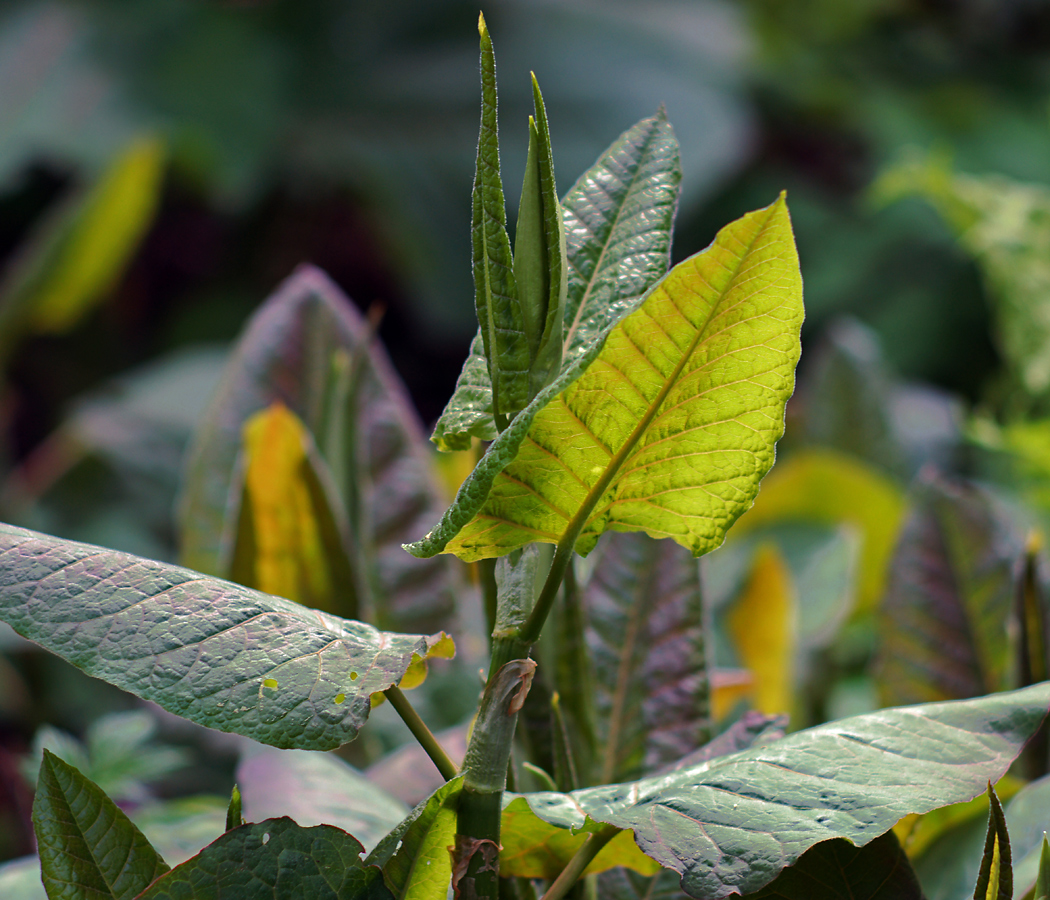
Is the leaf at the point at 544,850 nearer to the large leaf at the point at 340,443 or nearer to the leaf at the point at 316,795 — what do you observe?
the leaf at the point at 316,795

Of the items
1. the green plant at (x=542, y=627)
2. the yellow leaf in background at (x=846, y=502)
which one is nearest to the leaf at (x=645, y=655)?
the green plant at (x=542, y=627)

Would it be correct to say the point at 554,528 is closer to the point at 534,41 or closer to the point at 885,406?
the point at 885,406

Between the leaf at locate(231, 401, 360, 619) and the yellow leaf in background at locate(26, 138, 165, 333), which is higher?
the yellow leaf in background at locate(26, 138, 165, 333)

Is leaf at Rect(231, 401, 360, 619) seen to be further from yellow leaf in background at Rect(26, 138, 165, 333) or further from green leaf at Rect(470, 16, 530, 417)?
yellow leaf in background at Rect(26, 138, 165, 333)

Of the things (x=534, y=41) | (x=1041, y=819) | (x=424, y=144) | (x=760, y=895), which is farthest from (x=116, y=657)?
(x=534, y=41)

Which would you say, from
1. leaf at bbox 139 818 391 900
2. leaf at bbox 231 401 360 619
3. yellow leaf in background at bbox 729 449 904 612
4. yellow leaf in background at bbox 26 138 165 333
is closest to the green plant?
leaf at bbox 139 818 391 900

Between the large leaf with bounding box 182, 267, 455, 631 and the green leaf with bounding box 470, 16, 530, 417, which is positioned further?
the large leaf with bounding box 182, 267, 455, 631

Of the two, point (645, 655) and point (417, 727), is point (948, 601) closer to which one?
point (645, 655)
